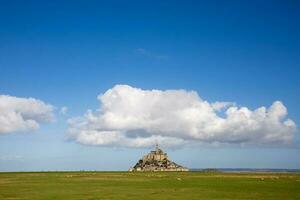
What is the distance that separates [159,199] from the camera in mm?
51344

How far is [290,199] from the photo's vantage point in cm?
5038

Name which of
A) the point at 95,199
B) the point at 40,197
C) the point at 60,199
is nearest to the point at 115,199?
the point at 95,199

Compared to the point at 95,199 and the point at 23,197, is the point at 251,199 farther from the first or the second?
the point at 23,197

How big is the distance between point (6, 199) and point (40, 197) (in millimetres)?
4216

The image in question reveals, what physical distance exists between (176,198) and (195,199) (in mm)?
2365

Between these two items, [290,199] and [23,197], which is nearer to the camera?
[290,199]

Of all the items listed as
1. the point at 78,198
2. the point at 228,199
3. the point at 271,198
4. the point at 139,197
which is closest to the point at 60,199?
the point at 78,198

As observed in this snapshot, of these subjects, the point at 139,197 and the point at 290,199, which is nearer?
the point at 290,199

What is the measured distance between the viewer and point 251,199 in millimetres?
51281

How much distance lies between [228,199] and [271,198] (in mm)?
5085

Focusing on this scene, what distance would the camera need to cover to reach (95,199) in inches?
1992

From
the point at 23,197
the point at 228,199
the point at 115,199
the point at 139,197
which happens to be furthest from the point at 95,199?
the point at 228,199

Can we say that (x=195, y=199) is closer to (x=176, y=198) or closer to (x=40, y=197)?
(x=176, y=198)

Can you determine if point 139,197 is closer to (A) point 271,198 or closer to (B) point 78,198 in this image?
(B) point 78,198
